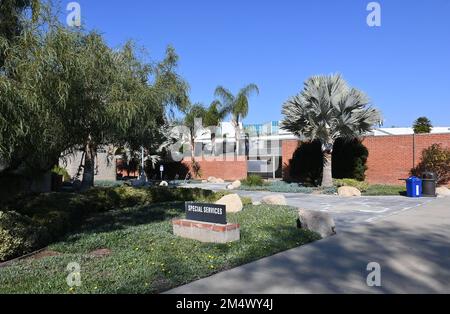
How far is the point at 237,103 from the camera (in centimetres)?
Result: 3784

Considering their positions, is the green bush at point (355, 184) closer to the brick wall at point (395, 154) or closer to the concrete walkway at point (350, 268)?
the brick wall at point (395, 154)

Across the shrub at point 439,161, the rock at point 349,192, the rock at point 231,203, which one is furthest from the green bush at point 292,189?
the rock at point 231,203

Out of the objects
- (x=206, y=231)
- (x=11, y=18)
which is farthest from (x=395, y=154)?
(x=11, y=18)

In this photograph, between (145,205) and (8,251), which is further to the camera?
(145,205)

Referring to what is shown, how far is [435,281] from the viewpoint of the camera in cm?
611

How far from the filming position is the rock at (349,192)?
19766 millimetres

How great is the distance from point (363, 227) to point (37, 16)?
8.07m

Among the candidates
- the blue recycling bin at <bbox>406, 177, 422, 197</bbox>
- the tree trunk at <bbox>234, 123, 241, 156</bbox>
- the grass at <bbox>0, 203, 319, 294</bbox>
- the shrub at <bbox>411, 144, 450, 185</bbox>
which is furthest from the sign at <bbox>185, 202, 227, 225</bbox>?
the tree trunk at <bbox>234, 123, 241, 156</bbox>

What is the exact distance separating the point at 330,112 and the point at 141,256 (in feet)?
56.3

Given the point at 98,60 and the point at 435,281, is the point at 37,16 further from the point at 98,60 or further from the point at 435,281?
the point at 435,281

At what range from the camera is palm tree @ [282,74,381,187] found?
22469 millimetres

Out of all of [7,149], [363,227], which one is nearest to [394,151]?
[363,227]

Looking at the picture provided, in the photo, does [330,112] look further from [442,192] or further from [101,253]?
[101,253]
